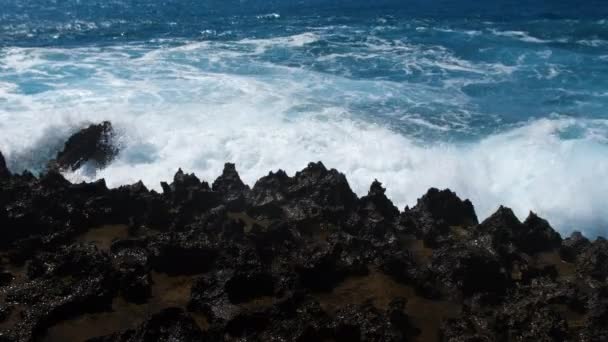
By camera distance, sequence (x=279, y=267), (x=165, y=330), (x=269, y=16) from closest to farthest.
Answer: (x=165, y=330)
(x=279, y=267)
(x=269, y=16)

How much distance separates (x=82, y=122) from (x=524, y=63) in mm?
24954

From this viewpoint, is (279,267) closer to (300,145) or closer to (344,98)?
(300,145)

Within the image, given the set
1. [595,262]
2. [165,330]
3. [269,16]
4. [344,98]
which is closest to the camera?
[165,330]

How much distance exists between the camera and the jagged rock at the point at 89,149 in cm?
1734

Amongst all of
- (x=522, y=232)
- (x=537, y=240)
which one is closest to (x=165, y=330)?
(x=522, y=232)

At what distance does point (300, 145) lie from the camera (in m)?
20.6

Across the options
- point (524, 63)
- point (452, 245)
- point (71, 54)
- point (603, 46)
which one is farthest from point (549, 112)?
point (71, 54)

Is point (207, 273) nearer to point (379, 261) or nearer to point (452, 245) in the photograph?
point (379, 261)

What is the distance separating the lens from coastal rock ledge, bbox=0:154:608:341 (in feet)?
28.7

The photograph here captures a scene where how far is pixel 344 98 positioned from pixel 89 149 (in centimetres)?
1245

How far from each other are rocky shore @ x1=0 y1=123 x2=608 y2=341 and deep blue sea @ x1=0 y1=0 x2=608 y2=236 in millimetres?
5278

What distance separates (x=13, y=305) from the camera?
9000 millimetres

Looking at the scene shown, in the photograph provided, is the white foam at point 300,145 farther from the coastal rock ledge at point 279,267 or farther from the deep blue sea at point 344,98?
the coastal rock ledge at point 279,267

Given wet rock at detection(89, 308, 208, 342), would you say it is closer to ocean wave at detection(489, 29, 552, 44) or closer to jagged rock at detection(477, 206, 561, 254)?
jagged rock at detection(477, 206, 561, 254)
